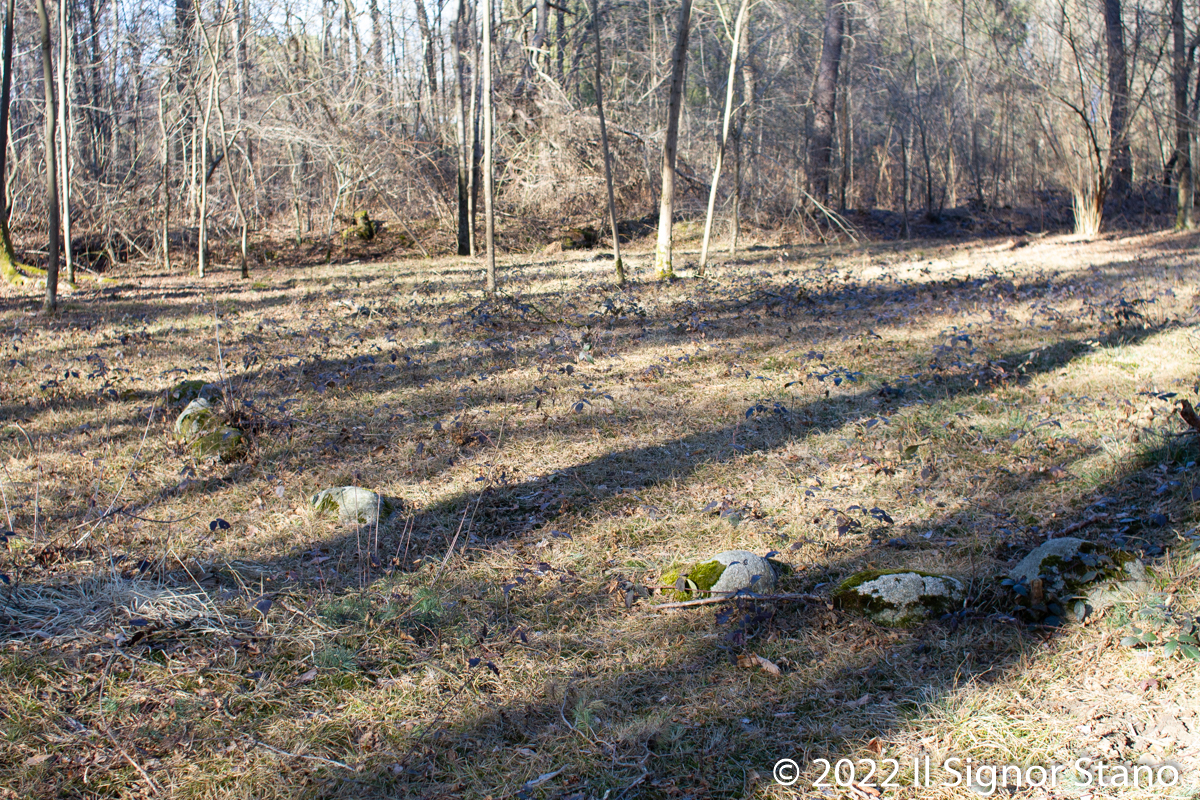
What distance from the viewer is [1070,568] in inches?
140

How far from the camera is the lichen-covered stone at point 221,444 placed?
236 inches

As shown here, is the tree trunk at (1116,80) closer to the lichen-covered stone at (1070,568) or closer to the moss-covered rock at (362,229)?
the lichen-covered stone at (1070,568)

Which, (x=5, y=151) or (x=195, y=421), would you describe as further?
A: (x=5, y=151)

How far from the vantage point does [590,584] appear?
4.13m

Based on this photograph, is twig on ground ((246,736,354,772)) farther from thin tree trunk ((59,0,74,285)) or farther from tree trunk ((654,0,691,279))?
thin tree trunk ((59,0,74,285))

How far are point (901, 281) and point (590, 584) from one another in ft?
35.1

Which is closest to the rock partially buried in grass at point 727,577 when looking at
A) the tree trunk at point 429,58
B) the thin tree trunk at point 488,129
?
the thin tree trunk at point 488,129

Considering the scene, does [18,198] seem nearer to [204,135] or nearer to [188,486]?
[204,135]

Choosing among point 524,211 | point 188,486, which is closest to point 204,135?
point 524,211

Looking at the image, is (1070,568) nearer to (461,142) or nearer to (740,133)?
(740,133)

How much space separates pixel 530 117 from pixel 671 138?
29.5 feet

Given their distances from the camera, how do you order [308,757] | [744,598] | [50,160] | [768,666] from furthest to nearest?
[50,160]
[744,598]
[768,666]
[308,757]

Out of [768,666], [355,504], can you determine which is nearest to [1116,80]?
[768,666]

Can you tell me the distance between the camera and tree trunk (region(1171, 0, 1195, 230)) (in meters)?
15.5
